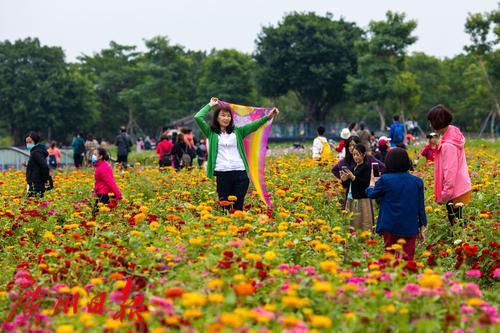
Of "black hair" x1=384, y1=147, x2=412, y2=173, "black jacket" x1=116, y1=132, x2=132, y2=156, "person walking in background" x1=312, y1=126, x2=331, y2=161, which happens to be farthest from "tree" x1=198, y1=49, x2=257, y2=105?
"black hair" x1=384, y1=147, x2=412, y2=173

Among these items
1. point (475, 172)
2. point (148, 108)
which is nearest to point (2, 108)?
point (148, 108)

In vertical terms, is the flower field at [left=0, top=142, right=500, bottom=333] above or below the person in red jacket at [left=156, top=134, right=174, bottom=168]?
below

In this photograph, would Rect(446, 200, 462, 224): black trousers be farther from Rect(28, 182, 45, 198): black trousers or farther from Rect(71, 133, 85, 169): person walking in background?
Rect(71, 133, 85, 169): person walking in background

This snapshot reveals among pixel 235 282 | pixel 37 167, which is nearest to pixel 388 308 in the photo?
pixel 235 282

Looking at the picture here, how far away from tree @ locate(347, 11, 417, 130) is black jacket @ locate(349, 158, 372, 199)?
37822 millimetres

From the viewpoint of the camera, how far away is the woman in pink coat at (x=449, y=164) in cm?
641

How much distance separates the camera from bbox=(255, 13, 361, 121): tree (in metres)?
48.8

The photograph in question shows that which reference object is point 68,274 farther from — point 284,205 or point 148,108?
point 148,108

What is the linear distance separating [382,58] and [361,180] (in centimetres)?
3954

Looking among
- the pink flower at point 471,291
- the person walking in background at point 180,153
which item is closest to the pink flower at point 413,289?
the pink flower at point 471,291

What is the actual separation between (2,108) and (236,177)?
4933 cm

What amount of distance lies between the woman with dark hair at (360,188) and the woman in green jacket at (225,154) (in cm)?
108

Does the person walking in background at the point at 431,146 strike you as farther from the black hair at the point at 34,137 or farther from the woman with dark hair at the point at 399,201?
the black hair at the point at 34,137

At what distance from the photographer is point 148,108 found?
196 feet
